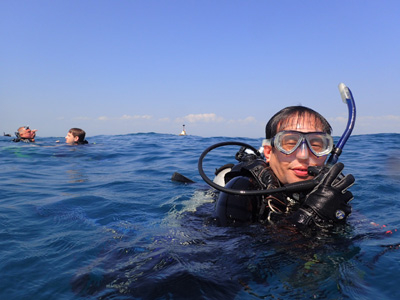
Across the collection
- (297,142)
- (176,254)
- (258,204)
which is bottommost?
(176,254)

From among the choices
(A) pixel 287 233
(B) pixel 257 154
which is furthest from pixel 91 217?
(A) pixel 287 233

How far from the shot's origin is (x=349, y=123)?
316 centimetres

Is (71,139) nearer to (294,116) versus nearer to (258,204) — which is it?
(258,204)

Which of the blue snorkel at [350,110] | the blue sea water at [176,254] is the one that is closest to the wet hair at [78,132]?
the blue sea water at [176,254]

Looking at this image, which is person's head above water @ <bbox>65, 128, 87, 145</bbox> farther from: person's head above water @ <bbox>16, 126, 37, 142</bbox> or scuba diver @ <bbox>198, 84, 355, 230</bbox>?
scuba diver @ <bbox>198, 84, 355, 230</bbox>

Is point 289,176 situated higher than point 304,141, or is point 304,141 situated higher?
point 304,141

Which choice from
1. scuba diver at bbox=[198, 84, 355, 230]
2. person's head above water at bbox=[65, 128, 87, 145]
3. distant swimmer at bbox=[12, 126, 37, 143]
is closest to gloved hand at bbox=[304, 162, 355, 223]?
scuba diver at bbox=[198, 84, 355, 230]

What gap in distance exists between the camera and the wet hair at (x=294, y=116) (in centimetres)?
283

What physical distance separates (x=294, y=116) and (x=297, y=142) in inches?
11.6

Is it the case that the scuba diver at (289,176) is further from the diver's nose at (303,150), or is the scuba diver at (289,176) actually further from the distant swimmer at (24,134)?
the distant swimmer at (24,134)

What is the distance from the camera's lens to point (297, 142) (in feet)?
8.74

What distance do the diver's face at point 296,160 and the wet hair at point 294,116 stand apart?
0.02m

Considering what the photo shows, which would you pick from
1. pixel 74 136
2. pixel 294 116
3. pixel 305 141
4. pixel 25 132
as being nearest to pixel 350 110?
pixel 294 116

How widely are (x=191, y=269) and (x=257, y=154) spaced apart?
85.2 inches
